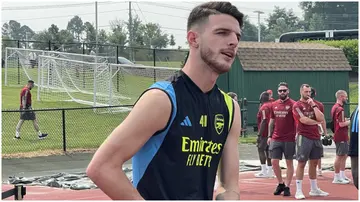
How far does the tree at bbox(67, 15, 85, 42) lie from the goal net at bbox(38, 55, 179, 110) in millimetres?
16148

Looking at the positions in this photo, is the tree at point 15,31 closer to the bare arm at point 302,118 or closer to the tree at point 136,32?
the tree at point 136,32

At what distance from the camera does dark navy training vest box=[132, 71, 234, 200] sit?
256cm

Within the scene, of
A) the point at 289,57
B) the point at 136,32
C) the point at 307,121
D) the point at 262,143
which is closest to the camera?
the point at 307,121

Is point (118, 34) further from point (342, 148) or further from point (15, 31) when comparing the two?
point (342, 148)

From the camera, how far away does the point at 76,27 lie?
160 feet

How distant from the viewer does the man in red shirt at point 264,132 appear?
42.5ft

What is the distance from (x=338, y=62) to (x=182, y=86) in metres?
24.9

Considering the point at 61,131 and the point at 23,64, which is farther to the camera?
the point at 23,64

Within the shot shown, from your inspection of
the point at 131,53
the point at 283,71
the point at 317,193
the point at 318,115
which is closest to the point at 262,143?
the point at 317,193

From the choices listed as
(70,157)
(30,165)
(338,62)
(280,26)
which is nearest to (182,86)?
(30,165)

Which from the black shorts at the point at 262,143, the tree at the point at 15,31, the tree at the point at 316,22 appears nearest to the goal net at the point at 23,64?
the tree at the point at 15,31

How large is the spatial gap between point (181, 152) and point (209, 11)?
0.58 meters

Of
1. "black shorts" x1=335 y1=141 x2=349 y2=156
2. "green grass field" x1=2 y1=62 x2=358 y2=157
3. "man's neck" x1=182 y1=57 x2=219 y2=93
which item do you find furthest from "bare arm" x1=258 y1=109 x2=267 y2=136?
"man's neck" x1=182 y1=57 x2=219 y2=93

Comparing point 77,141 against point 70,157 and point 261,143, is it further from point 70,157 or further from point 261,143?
point 261,143
